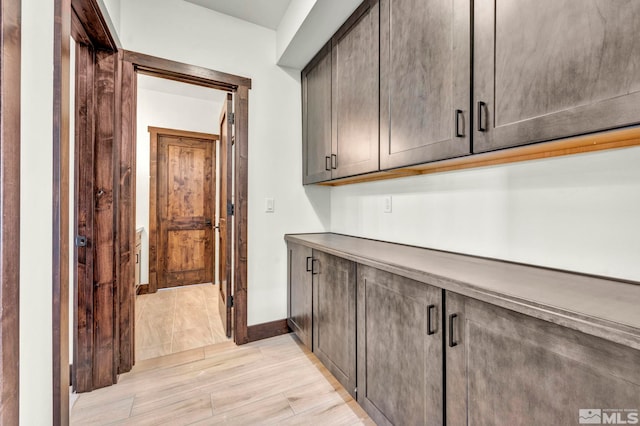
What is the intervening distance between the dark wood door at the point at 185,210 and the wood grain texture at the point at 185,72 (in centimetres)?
201

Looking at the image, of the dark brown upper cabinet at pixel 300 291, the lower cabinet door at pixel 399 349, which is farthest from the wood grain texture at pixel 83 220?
the lower cabinet door at pixel 399 349

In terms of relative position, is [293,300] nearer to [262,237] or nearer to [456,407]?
[262,237]

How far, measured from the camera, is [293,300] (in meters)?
2.41

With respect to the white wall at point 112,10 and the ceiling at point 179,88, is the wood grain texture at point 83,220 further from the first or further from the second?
the ceiling at point 179,88

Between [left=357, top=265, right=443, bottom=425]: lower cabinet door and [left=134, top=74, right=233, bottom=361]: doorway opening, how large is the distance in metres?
2.40

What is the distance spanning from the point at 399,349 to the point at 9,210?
4.52 feet

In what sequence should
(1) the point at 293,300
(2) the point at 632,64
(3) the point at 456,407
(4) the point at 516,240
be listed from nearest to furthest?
1. (2) the point at 632,64
2. (3) the point at 456,407
3. (4) the point at 516,240
4. (1) the point at 293,300

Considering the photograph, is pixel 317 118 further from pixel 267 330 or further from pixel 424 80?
pixel 267 330

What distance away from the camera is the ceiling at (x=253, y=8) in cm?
220

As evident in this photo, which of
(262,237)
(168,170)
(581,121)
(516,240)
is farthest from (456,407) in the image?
(168,170)

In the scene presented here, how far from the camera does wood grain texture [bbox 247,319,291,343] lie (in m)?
2.40

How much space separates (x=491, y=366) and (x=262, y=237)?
6.32 ft

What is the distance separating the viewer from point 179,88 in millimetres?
3748

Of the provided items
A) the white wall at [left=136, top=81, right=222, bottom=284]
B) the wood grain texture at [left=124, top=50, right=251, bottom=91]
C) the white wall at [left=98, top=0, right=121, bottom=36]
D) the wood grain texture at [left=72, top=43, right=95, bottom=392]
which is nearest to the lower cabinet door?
the wood grain texture at [left=72, top=43, right=95, bottom=392]
